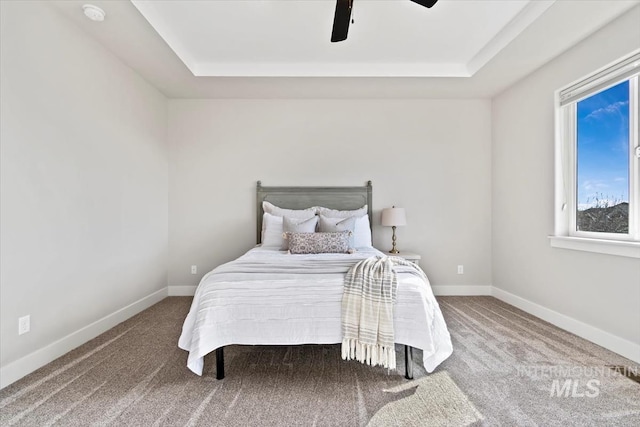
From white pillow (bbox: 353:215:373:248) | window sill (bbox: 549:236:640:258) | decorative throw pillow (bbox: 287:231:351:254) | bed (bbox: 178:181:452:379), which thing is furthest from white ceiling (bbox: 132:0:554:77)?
bed (bbox: 178:181:452:379)

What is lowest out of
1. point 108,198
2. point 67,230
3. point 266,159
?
point 67,230

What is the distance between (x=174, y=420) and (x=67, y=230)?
1.78m

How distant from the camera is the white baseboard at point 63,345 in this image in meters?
2.07

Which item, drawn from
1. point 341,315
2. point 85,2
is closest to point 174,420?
point 341,315

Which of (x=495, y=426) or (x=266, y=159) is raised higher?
(x=266, y=159)

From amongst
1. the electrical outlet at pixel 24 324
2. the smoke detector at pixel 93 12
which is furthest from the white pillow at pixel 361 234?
the smoke detector at pixel 93 12

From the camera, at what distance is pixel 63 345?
2514 millimetres

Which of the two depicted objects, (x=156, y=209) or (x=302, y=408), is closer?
(x=302, y=408)

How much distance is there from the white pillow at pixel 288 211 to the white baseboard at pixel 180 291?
4.71ft

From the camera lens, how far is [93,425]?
65.4 inches

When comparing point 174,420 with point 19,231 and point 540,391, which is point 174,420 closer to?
point 19,231

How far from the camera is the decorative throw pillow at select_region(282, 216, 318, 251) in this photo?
3.60 meters

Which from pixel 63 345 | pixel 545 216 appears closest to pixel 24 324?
pixel 63 345

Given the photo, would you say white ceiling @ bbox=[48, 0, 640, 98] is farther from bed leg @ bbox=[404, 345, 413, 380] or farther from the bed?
bed leg @ bbox=[404, 345, 413, 380]
